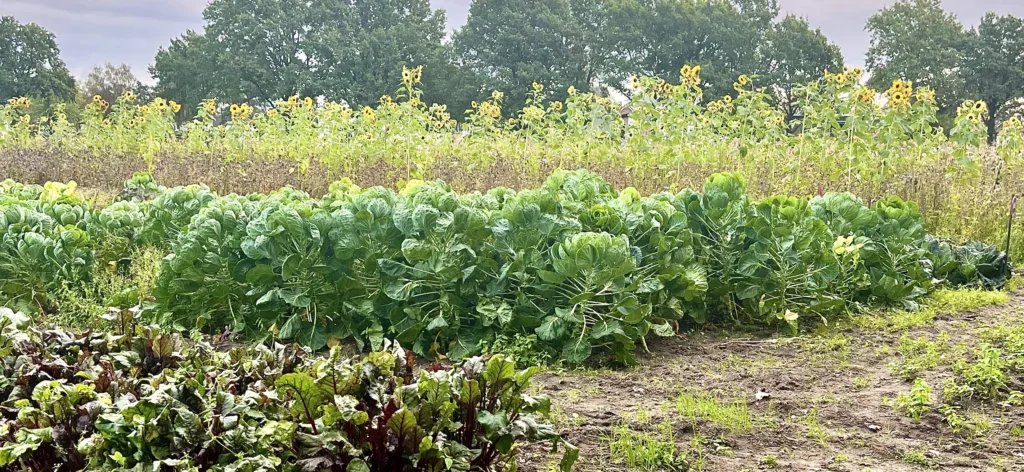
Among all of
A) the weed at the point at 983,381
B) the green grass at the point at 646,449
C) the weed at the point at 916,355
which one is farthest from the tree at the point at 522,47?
the green grass at the point at 646,449

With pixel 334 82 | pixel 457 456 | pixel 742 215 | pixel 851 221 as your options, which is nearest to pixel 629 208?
pixel 742 215

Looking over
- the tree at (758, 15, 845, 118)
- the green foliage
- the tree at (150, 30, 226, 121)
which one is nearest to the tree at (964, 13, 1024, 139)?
the tree at (758, 15, 845, 118)

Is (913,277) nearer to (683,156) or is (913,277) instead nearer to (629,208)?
(629,208)

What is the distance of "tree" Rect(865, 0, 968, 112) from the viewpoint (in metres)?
34.4

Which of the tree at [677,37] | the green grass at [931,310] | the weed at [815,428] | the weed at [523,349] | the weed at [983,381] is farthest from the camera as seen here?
the tree at [677,37]

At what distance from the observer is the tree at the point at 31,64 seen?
3738 centimetres

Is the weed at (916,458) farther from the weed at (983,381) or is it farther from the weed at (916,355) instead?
Result: the weed at (916,355)

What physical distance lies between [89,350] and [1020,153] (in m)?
8.85

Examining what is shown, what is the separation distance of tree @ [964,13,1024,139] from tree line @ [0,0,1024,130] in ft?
0.29

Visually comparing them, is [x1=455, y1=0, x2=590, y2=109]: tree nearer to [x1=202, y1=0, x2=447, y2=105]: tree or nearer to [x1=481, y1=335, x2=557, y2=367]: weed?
[x1=202, y1=0, x2=447, y2=105]: tree

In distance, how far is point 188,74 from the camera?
3888cm

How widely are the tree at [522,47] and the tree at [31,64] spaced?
19608 mm

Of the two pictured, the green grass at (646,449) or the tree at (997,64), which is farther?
the tree at (997,64)

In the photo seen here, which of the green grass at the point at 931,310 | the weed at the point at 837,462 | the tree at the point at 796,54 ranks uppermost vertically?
the tree at the point at 796,54
